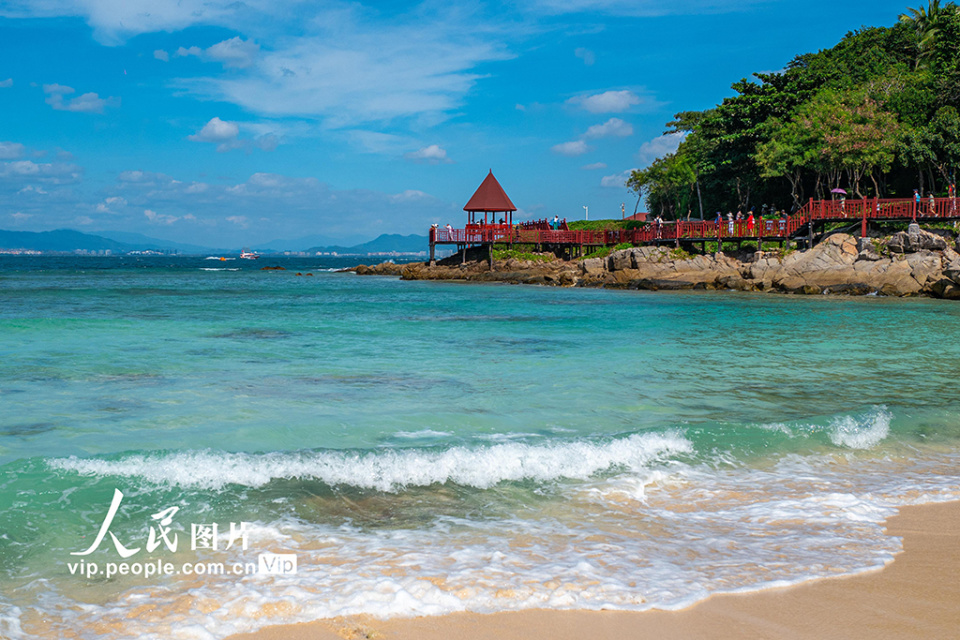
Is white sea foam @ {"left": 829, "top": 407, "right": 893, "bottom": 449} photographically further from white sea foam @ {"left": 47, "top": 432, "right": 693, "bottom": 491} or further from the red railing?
the red railing

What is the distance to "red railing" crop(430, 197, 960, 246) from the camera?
2966 centimetres

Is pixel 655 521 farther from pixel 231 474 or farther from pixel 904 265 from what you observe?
pixel 904 265

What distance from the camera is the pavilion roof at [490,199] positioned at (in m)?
48.2

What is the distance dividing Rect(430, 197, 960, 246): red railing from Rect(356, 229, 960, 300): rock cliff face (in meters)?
1.13

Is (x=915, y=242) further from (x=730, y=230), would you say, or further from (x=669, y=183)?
(x=669, y=183)

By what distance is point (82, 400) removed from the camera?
8.34 meters

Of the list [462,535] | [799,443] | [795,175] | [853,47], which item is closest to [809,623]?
[462,535]

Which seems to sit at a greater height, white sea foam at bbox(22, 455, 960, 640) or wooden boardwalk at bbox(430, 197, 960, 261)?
wooden boardwalk at bbox(430, 197, 960, 261)

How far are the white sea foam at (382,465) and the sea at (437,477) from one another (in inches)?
1.0

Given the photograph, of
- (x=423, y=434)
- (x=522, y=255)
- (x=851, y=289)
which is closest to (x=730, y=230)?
(x=851, y=289)

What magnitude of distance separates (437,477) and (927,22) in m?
51.1

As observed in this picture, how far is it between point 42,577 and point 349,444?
3.05 meters

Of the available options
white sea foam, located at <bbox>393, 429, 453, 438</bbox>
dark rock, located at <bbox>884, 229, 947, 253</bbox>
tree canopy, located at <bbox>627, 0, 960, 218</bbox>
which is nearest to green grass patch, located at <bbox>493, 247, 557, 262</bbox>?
tree canopy, located at <bbox>627, 0, 960, 218</bbox>

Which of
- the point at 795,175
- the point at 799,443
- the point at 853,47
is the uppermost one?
the point at 853,47
